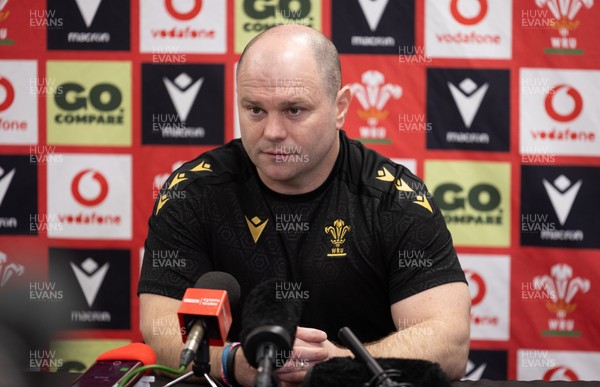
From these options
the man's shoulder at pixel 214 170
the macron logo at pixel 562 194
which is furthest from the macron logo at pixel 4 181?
the macron logo at pixel 562 194

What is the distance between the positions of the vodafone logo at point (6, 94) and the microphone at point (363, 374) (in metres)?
2.06

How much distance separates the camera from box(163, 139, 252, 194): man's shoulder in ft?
5.92

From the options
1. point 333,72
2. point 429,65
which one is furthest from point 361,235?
point 429,65

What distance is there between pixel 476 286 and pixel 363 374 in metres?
1.70

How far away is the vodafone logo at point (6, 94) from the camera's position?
2672 mm

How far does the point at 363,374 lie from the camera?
1.00m

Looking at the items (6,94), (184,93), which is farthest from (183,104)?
(6,94)

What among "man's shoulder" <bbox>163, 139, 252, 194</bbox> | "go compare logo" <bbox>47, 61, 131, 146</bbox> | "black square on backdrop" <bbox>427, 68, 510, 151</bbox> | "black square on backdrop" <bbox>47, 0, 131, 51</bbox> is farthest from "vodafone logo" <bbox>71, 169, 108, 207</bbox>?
"black square on backdrop" <bbox>427, 68, 510, 151</bbox>

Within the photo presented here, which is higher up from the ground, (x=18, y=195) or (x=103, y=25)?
(x=103, y=25)

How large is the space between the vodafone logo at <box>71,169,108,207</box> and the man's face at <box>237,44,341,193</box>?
45.6 inches

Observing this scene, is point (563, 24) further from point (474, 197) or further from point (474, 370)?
point (474, 370)

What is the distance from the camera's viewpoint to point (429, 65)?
2.59 m

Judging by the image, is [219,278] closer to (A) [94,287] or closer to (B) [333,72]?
(B) [333,72]

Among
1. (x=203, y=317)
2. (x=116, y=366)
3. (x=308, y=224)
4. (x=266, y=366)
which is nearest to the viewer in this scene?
(x=266, y=366)
